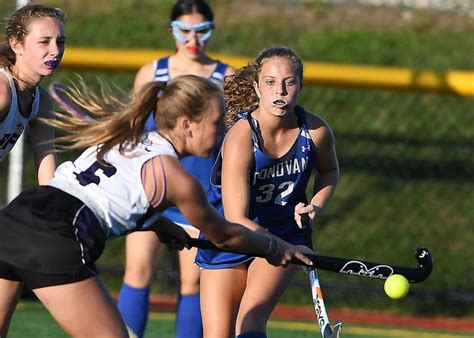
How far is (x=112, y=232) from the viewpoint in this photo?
4148 millimetres

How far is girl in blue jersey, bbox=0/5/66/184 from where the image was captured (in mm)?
5105

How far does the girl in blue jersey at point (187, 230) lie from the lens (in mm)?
6320

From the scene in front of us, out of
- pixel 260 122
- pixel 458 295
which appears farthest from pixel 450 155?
pixel 260 122

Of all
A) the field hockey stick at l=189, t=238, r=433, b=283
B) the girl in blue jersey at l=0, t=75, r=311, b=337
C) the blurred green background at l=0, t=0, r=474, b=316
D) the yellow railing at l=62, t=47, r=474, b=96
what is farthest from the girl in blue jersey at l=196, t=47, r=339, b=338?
the blurred green background at l=0, t=0, r=474, b=316

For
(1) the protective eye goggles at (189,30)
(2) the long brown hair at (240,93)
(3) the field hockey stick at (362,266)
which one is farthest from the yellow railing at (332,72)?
(3) the field hockey stick at (362,266)

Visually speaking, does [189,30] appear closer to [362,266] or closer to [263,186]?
[263,186]

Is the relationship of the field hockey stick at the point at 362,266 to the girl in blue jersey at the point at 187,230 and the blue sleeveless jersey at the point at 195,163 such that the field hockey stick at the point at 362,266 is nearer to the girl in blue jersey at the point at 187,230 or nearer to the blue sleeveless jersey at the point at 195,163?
the girl in blue jersey at the point at 187,230

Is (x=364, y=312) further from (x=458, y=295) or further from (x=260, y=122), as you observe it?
(x=260, y=122)

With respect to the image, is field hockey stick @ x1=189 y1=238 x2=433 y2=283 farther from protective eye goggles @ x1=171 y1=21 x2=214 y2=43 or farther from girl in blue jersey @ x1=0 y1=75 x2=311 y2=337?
protective eye goggles @ x1=171 y1=21 x2=214 y2=43

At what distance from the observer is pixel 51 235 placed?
4.02 m

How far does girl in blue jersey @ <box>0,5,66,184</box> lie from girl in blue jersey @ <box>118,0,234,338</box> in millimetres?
626

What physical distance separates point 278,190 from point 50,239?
1577mm

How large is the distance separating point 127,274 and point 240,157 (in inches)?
70.2

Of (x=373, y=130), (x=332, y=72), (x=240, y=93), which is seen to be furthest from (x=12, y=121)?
(x=373, y=130)
